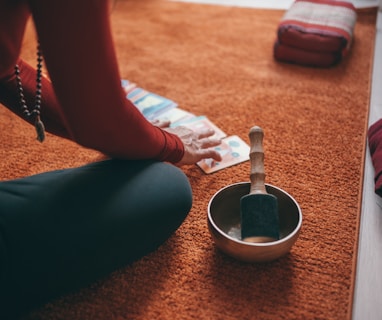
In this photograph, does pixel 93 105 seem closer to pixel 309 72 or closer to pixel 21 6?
pixel 21 6

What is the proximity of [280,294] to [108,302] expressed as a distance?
34cm

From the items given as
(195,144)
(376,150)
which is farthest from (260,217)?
(376,150)

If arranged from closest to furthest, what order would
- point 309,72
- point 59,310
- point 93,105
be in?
point 93,105
point 59,310
point 309,72

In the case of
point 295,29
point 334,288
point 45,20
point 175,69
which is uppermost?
point 45,20

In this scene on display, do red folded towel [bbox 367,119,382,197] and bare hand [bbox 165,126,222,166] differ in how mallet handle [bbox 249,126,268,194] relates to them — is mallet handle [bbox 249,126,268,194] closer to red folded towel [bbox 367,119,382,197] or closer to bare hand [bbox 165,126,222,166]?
bare hand [bbox 165,126,222,166]

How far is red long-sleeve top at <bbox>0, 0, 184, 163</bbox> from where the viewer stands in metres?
0.61

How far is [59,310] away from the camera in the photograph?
829 millimetres

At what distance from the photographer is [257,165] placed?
3.09 ft

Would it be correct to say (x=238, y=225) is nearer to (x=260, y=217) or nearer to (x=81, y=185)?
(x=260, y=217)

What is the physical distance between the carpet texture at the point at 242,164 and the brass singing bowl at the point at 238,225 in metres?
0.06

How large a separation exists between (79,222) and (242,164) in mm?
591

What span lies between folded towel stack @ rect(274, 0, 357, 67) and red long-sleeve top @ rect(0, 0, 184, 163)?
1.15 m

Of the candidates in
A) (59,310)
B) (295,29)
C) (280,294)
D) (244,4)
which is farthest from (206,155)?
(244,4)

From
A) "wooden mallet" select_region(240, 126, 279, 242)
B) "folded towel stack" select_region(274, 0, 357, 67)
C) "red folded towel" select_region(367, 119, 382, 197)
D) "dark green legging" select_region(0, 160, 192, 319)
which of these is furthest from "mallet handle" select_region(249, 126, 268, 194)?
"folded towel stack" select_region(274, 0, 357, 67)
